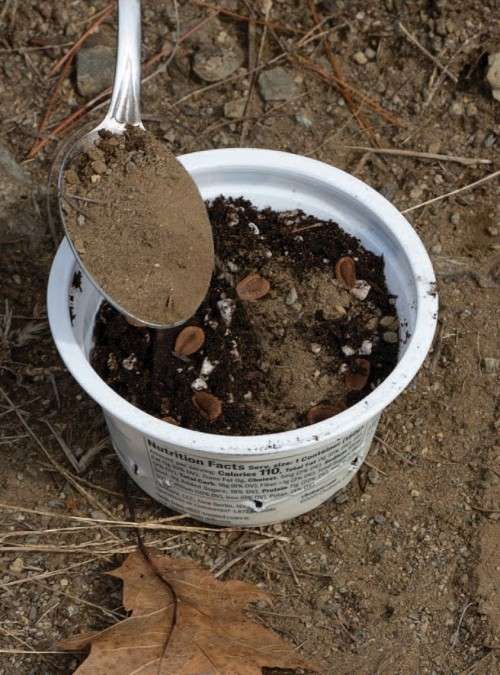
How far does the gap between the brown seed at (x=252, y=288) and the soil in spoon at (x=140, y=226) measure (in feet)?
0.35

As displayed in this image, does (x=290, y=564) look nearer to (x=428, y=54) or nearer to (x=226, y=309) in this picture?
(x=226, y=309)

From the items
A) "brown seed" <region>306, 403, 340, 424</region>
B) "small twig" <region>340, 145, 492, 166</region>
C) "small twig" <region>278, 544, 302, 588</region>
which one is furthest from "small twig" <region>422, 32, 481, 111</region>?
"small twig" <region>278, 544, 302, 588</region>

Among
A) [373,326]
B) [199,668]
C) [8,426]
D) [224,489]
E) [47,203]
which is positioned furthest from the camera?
[47,203]

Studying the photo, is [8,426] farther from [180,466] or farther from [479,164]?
[479,164]

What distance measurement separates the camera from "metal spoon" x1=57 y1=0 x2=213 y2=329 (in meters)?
1.57

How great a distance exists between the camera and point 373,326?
5.60ft

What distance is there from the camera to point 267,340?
1.67 metres

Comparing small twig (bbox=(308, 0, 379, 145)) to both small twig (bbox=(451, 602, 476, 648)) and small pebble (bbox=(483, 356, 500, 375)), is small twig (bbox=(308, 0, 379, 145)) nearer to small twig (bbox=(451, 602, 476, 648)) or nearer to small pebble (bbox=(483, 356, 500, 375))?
small pebble (bbox=(483, 356, 500, 375))

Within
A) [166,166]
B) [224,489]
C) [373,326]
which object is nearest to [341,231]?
[373,326]

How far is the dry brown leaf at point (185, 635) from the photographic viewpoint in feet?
4.86

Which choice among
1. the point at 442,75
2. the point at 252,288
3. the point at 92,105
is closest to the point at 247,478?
the point at 252,288

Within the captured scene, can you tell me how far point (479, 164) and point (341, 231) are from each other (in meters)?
0.65

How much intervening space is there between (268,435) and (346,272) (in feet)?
→ 1.32

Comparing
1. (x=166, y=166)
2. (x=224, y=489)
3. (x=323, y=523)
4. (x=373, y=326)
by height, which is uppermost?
(x=166, y=166)
